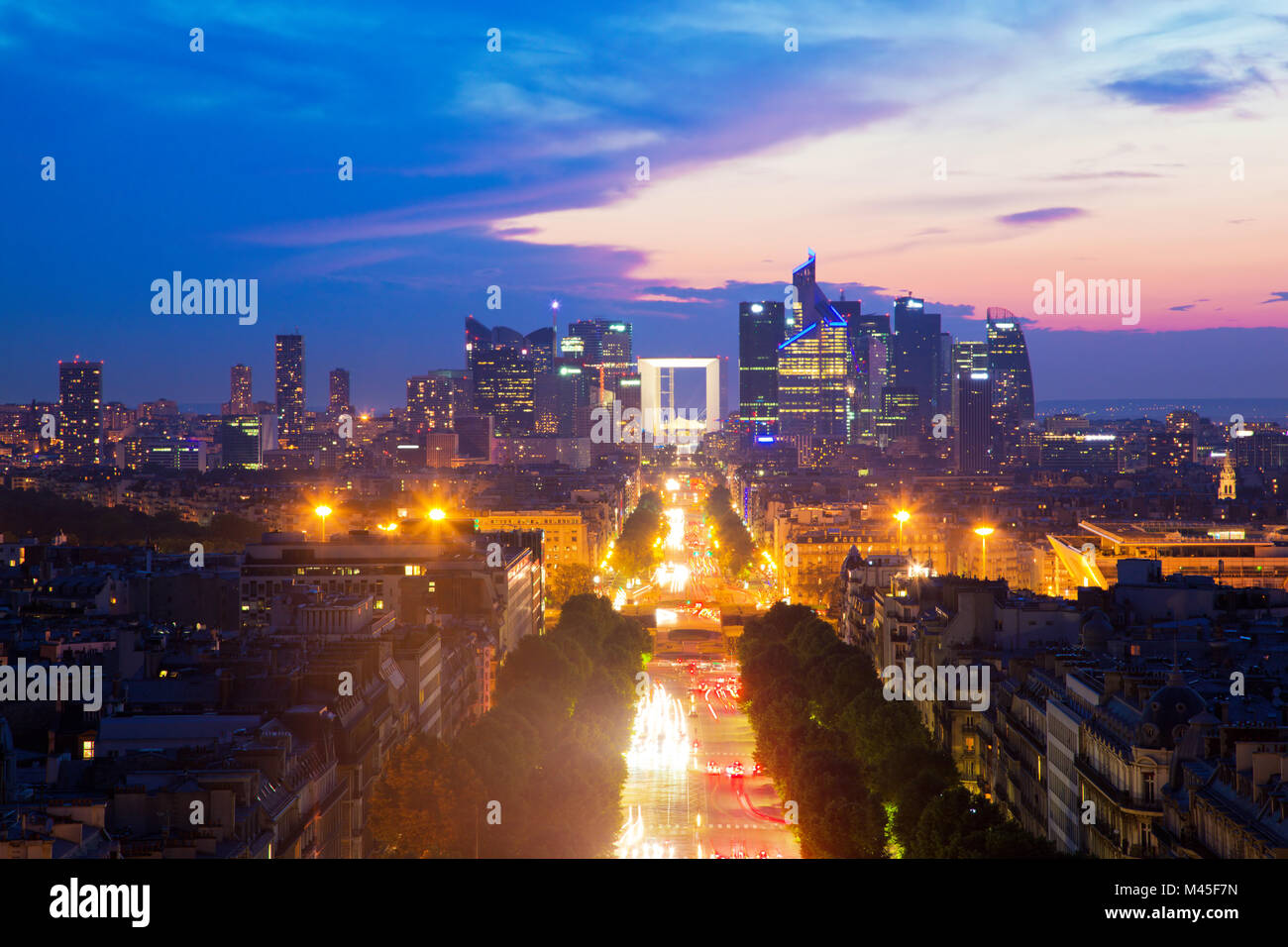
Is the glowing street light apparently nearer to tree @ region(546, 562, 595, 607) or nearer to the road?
tree @ region(546, 562, 595, 607)

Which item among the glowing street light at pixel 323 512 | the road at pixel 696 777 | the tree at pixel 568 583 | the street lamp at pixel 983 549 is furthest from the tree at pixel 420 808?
the glowing street light at pixel 323 512

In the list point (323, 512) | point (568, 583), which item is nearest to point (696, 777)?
point (568, 583)

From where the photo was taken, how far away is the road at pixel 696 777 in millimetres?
36438

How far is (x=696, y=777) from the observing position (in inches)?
1751

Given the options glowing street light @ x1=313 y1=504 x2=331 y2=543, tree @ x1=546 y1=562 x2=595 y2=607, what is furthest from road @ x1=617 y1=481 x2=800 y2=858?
glowing street light @ x1=313 y1=504 x2=331 y2=543

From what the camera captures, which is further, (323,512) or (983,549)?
(323,512)

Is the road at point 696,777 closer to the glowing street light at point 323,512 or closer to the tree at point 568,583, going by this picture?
the tree at point 568,583

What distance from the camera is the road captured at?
36.4 m

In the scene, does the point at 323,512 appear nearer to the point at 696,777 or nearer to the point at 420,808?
the point at 696,777

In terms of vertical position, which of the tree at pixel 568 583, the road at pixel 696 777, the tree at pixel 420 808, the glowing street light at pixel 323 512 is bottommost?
the road at pixel 696 777
